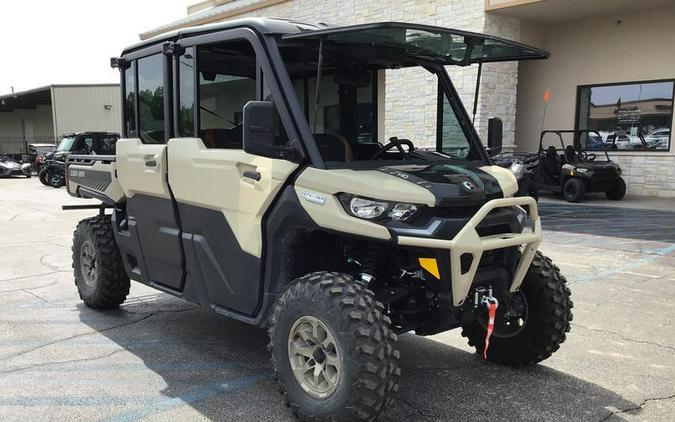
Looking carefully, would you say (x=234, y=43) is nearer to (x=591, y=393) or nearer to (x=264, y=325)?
(x=264, y=325)

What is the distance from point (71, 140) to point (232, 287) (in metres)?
20.2

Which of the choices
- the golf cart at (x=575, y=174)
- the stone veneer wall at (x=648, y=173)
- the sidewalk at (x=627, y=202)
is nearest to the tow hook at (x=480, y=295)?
the sidewalk at (x=627, y=202)

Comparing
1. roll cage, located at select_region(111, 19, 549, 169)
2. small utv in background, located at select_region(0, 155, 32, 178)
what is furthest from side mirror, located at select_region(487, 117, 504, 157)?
small utv in background, located at select_region(0, 155, 32, 178)

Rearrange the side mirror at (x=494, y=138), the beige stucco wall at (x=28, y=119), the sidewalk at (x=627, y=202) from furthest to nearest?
the beige stucco wall at (x=28, y=119)
the sidewalk at (x=627, y=202)
the side mirror at (x=494, y=138)

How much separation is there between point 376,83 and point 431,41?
2.82ft

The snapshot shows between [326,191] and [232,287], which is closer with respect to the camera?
[326,191]

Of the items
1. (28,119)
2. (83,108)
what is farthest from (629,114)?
(28,119)

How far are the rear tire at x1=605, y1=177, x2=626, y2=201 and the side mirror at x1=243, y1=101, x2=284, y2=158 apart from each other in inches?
548

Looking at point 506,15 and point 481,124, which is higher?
point 506,15

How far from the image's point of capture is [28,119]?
47.2 m

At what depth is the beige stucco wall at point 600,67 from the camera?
15.6 m

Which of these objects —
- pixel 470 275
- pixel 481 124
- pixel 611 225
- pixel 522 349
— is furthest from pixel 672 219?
pixel 470 275

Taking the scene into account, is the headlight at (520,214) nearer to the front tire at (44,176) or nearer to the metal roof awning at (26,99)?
the front tire at (44,176)

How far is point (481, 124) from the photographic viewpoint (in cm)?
1585
